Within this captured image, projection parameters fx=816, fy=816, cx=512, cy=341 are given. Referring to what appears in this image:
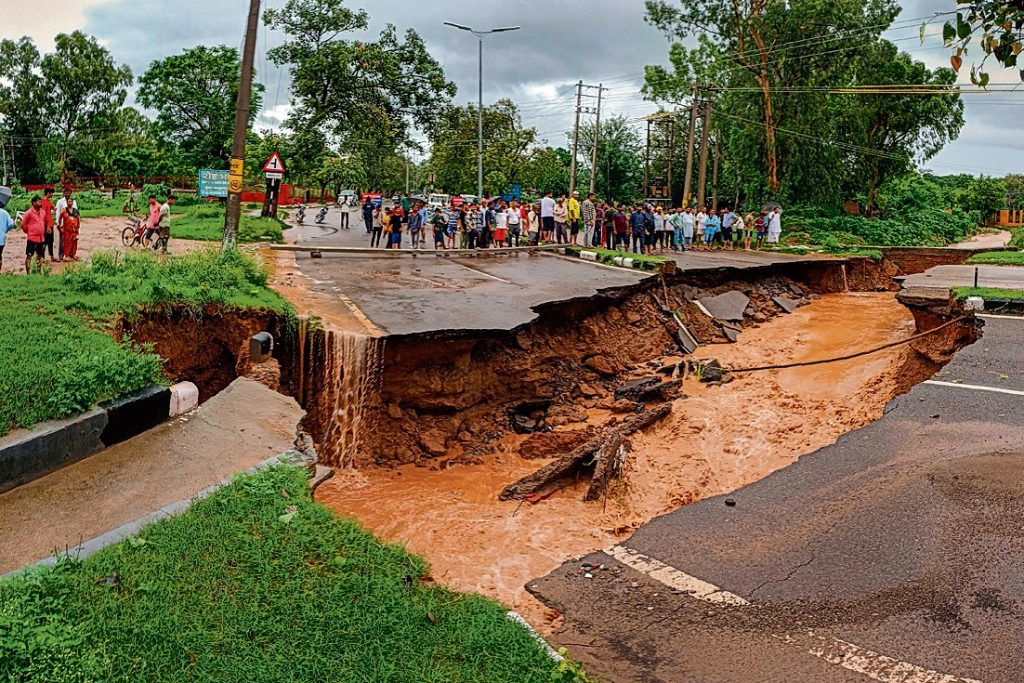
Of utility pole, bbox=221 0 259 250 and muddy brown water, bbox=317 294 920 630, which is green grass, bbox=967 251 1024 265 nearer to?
muddy brown water, bbox=317 294 920 630

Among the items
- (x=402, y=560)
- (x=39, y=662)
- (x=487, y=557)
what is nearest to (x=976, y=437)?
(x=487, y=557)

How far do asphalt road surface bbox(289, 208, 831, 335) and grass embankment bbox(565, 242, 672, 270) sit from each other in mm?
573

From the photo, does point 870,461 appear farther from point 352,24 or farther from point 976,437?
point 352,24

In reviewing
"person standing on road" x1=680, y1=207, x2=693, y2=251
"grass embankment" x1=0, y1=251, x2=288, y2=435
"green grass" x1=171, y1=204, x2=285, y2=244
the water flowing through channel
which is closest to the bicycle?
"green grass" x1=171, y1=204, x2=285, y2=244

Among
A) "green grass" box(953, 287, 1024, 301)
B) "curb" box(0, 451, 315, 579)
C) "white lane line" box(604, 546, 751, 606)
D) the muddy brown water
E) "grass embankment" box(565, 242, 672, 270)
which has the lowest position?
the muddy brown water

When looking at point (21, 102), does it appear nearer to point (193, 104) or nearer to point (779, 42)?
point (193, 104)

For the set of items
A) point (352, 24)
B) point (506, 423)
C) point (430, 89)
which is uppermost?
point (352, 24)

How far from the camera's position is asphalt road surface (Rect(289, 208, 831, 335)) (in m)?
13.1

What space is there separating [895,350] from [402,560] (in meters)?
13.5

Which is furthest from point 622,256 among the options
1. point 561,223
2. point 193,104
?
point 193,104

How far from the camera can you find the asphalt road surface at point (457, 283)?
13117mm

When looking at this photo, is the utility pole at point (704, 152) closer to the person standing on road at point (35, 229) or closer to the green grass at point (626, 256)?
the green grass at point (626, 256)

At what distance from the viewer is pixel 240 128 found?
14734mm

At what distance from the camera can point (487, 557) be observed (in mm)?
8039
